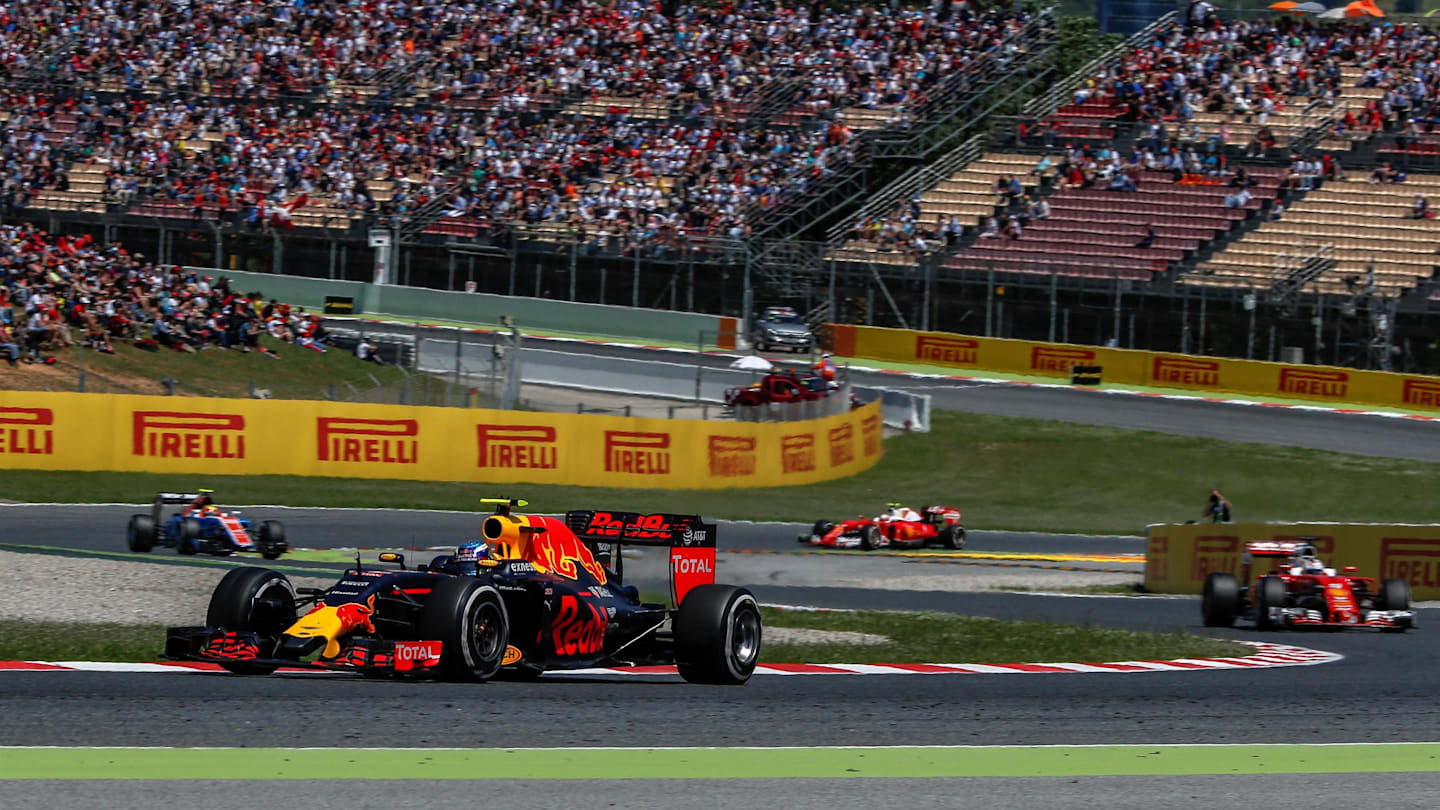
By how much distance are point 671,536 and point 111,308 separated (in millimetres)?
24922

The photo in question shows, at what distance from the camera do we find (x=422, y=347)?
1410 inches

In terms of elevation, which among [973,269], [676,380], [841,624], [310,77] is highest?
[310,77]

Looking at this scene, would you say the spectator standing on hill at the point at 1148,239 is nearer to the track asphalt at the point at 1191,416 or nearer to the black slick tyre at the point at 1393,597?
the track asphalt at the point at 1191,416

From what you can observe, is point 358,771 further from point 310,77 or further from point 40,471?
point 310,77

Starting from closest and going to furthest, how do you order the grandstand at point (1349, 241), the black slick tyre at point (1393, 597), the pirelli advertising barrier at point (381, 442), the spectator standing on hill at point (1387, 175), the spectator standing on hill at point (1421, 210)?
1. the black slick tyre at point (1393, 597)
2. the pirelli advertising barrier at point (381, 442)
3. the grandstand at point (1349, 241)
4. the spectator standing on hill at point (1421, 210)
5. the spectator standing on hill at point (1387, 175)

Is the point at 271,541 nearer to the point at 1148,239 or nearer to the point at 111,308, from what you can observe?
the point at 111,308

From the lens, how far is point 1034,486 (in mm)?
36469

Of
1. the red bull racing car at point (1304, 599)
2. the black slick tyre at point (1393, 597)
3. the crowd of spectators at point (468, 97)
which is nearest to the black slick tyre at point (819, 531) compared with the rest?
the red bull racing car at point (1304, 599)

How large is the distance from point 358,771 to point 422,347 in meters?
28.5

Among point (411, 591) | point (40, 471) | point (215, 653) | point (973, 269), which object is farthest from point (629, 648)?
point (973, 269)

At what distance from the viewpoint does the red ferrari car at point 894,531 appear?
2753 cm

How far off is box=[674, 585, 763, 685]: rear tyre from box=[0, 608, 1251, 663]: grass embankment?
2486 millimetres

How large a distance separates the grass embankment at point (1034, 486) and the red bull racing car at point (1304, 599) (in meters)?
11.6

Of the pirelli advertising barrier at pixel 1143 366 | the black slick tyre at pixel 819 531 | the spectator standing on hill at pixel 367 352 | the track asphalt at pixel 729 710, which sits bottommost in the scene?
the black slick tyre at pixel 819 531
